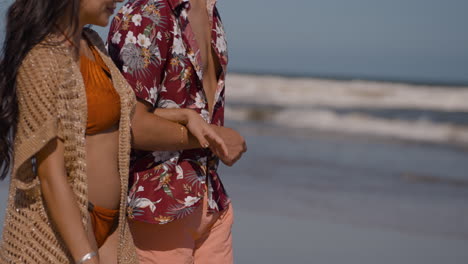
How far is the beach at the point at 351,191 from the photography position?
5094 mm

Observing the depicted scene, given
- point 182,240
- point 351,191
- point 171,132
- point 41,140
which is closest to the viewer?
point 41,140

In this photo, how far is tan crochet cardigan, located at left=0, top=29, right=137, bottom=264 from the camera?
1.77 metres

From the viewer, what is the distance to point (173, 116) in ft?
7.45

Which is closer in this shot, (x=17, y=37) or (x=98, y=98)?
(x=17, y=37)

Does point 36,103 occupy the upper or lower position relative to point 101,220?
upper

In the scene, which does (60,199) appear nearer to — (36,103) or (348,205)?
(36,103)

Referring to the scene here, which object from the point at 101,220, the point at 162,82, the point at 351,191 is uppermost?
the point at 162,82

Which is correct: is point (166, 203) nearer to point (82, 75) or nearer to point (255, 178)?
point (82, 75)

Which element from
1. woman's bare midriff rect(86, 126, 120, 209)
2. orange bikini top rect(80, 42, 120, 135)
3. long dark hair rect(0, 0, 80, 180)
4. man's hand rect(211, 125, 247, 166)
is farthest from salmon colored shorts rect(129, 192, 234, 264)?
long dark hair rect(0, 0, 80, 180)

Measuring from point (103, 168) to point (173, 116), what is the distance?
1.17ft

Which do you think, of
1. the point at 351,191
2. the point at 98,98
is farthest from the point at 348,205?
the point at 98,98

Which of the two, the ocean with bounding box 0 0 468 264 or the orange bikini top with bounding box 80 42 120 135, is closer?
the orange bikini top with bounding box 80 42 120 135

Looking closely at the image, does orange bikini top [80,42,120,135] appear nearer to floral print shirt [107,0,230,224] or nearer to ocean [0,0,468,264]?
floral print shirt [107,0,230,224]

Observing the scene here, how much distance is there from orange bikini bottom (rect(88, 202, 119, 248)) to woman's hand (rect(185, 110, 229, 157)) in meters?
0.35
